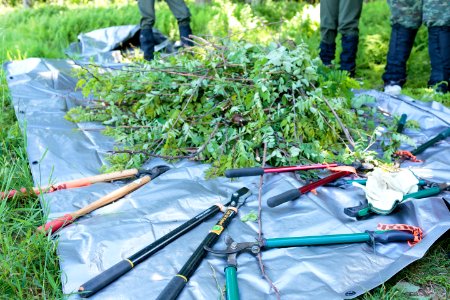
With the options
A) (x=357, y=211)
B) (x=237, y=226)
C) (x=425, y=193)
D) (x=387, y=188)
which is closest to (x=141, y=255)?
(x=237, y=226)

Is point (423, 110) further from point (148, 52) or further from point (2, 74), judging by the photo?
point (2, 74)

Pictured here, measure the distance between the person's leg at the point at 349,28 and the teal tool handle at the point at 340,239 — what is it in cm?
336

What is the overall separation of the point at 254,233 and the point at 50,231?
3.04ft

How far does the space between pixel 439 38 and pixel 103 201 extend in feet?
11.5

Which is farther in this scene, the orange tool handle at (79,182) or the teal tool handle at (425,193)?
the orange tool handle at (79,182)

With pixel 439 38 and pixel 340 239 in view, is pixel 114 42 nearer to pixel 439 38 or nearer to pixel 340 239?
pixel 439 38

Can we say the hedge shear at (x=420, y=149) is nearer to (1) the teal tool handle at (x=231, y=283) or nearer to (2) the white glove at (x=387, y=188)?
(2) the white glove at (x=387, y=188)

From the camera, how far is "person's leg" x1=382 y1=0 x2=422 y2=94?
176 inches

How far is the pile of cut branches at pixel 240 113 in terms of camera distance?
277 centimetres

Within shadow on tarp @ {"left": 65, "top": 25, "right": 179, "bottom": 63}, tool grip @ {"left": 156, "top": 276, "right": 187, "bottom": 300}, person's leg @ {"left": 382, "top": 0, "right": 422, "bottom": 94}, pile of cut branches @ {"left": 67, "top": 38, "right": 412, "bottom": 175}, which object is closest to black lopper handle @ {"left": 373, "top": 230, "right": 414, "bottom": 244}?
pile of cut branches @ {"left": 67, "top": 38, "right": 412, "bottom": 175}

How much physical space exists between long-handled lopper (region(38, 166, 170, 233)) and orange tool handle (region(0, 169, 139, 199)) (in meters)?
0.11

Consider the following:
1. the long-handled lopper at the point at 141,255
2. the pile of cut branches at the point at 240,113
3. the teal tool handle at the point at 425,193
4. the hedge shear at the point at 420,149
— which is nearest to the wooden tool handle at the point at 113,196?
the pile of cut branches at the point at 240,113

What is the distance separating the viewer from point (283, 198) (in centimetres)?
225

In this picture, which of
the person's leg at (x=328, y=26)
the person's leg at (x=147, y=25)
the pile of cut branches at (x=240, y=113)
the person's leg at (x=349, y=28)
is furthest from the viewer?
the person's leg at (x=147, y=25)
